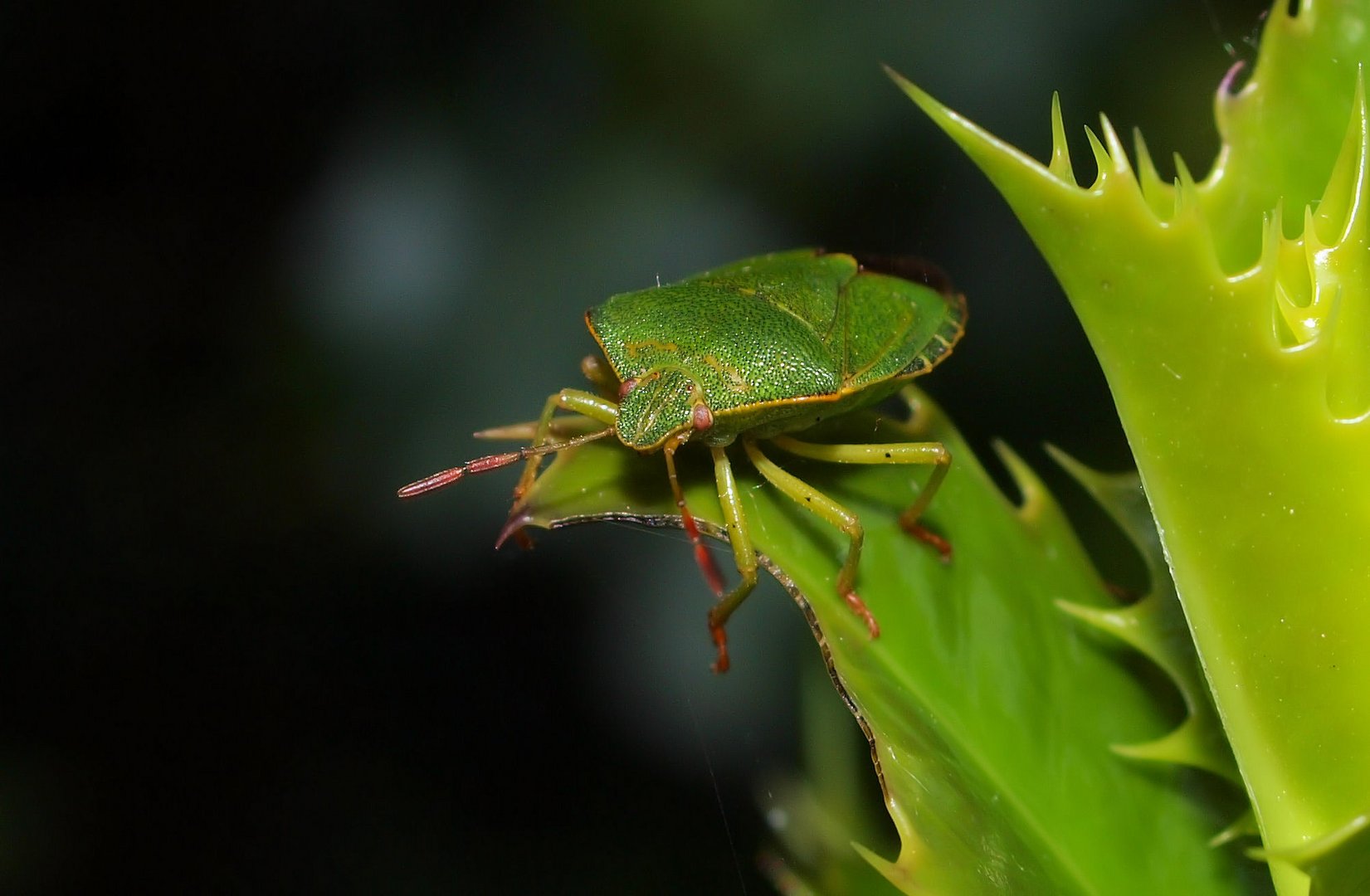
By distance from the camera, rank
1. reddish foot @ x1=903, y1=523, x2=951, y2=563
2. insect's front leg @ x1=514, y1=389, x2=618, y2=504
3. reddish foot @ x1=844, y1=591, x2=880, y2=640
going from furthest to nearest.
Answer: insect's front leg @ x1=514, y1=389, x2=618, y2=504 < reddish foot @ x1=903, y1=523, x2=951, y2=563 < reddish foot @ x1=844, y1=591, x2=880, y2=640

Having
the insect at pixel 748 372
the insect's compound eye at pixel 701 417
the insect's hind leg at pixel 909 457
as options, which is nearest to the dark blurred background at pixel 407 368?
the insect at pixel 748 372

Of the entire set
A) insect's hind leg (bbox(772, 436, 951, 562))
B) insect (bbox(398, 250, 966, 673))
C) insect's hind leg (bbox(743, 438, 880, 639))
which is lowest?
insect's hind leg (bbox(772, 436, 951, 562))

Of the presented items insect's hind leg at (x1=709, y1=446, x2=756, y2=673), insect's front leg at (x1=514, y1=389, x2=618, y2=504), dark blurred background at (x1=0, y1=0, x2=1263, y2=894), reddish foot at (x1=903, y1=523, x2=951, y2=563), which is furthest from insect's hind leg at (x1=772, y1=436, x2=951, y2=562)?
dark blurred background at (x1=0, y1=0, x2=1263, y2=894)

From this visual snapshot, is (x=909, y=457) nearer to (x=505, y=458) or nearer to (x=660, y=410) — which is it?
(x=660, y=410)

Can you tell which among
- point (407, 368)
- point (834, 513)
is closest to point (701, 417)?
point (834, 513)

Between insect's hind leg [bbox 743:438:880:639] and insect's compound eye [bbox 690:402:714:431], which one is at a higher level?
insect's compound eye [bbox 690:402:714:431]

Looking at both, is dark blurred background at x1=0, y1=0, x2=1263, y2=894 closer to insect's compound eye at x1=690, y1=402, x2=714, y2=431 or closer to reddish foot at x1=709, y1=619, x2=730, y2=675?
reddish foot at x1=709, y1=619, x2=730, y2=675

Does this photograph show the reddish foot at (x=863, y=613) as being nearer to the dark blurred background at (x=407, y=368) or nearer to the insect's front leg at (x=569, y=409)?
the insect's front leg at (x=569, y=409)
